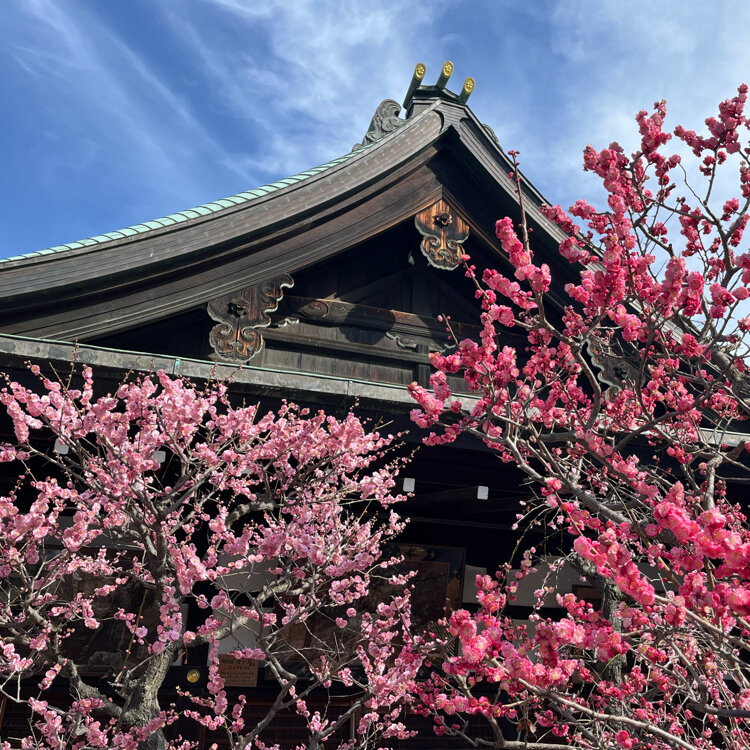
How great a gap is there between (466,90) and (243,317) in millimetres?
3440

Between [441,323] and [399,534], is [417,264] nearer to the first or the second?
[441,323]

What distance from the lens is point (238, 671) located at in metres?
5.61

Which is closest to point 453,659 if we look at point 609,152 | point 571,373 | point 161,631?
point 161,631

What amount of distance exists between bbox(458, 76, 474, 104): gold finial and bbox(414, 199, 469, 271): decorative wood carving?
112cm

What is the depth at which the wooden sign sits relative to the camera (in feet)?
18.2

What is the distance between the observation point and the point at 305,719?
5.64 metres

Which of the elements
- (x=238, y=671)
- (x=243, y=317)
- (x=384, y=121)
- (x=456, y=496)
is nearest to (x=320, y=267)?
(x=243, y=317)

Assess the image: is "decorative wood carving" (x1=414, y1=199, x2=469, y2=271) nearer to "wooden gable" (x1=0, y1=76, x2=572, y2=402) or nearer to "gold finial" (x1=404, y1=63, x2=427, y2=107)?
"wooden gable" (x1=0, y1=76, x2=572, y2=402)

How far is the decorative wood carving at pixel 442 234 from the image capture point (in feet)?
19.3

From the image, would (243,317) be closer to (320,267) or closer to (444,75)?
(320,267)


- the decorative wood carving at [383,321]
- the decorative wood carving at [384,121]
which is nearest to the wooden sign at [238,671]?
the decorative wood carving at [383,321]

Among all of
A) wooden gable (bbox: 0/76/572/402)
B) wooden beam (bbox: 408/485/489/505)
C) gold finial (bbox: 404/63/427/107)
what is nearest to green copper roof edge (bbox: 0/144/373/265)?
wooden gable (bbox: 0/76/572/402)

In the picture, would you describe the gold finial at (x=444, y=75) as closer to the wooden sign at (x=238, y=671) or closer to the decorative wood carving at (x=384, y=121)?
the decorative wood carving at (x=384, y=121)

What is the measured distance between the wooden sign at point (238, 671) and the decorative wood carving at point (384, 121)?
5.40m
